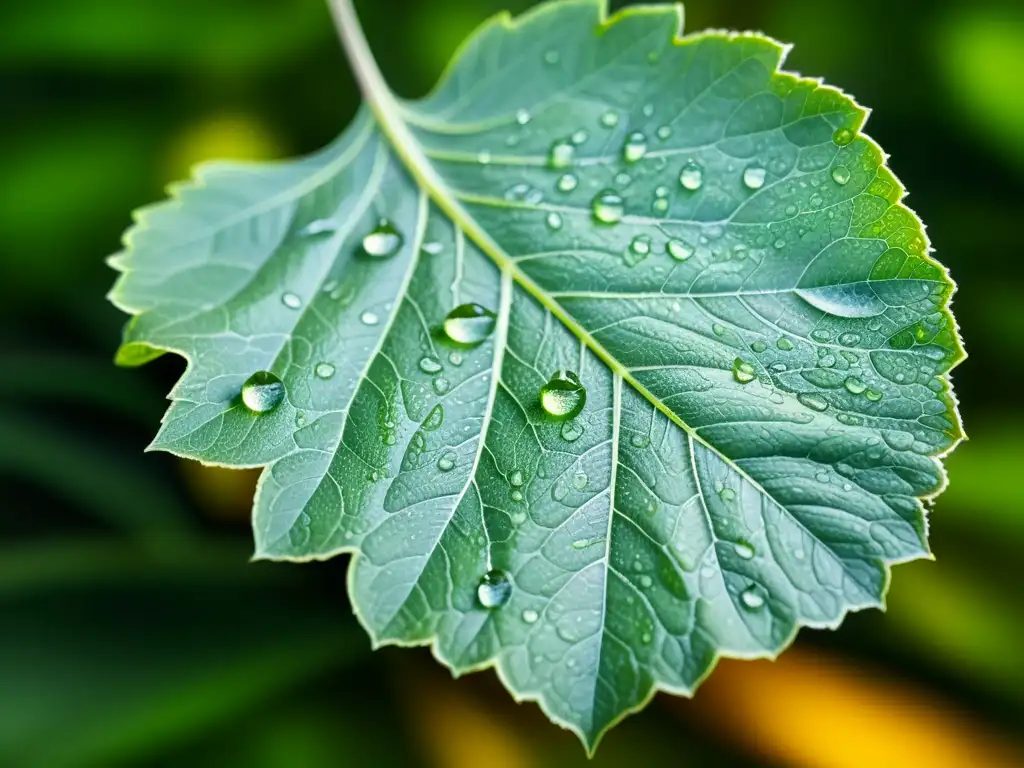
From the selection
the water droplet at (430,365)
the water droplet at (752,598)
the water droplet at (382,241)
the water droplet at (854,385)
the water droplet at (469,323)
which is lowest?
the water droplet at (752,598)

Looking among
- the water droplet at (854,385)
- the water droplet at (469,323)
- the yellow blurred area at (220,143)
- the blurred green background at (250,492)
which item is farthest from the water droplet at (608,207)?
the yellow blurred area at (220,143)

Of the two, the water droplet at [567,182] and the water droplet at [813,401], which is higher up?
the water droplet at [567,182]

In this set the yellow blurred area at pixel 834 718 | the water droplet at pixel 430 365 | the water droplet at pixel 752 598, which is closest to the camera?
the water droplet at pixel 752 598

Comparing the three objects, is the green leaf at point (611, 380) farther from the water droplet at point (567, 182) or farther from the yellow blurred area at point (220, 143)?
the yellow blurred area at point (220, 143)

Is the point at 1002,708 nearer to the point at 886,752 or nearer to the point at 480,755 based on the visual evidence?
the point at 886,752

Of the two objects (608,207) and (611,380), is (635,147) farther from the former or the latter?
(611,380)

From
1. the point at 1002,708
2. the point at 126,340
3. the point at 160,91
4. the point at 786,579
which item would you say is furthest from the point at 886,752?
the point at 160,91

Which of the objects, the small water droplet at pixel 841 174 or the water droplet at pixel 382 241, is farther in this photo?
the water droplet at pixel 382 241
